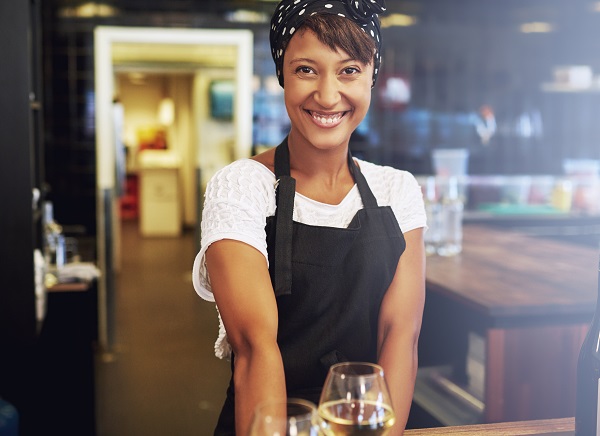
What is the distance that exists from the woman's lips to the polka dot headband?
115 mm

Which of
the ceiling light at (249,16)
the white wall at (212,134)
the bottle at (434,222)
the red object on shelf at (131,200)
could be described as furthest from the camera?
Result: the red object on shelf at (131,200)

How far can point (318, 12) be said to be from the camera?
1349 mm

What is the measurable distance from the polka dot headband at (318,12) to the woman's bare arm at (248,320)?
0.38 meters

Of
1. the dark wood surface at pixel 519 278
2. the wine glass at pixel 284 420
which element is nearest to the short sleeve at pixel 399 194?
the wine glass at pixel 284 420

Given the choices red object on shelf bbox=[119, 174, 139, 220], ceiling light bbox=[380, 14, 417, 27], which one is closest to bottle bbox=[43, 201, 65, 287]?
ceiling light bbox=[380, 14, 417, 27]

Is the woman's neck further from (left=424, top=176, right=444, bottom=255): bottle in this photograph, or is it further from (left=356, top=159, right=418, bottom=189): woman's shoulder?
(left=424, top=176, right=444, bottom=255): bottle

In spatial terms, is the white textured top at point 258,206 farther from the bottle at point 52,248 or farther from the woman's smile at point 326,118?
the bottle at point 52,248

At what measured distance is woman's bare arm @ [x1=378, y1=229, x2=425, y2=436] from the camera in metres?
1.36

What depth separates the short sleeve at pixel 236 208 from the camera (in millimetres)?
1303

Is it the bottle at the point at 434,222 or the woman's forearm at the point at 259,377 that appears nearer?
the woman's forearm at the point at 259,377

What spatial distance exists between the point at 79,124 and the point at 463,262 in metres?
4.21

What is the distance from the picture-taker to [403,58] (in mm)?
6703

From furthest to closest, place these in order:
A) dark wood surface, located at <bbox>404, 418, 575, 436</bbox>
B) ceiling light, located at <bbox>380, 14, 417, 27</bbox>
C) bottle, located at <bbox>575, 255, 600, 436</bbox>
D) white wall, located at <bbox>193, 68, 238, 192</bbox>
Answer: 1. white wall, located at <bbox>193, 68, 238, 192</bbox>
2. ceiling light, located at <bbox>380, 14, 417, 27</bbox>
3. dark wood surface, located at <bbox>404, 418, 575, 436</bbox>
4. bottle, located at <bbox>575, 255, 600, 436</bbox>

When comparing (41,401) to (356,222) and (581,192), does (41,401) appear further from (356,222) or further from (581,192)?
(581,192)
